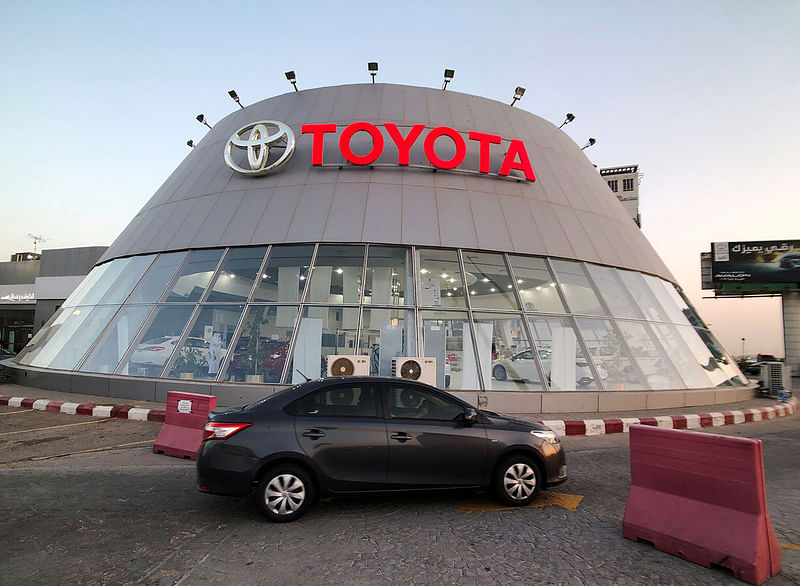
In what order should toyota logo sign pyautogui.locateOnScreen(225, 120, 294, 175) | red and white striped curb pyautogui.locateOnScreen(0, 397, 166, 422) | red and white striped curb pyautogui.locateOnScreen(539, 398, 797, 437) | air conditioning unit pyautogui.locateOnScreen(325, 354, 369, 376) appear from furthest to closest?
toyota logo sign pyautogui.locateOnScreen(225, 120, 294, 175) < air conditioning unit pyautogui.locateOnScreen(325, 354, 369, 376) < red and white striped curb pyautogui.locateOnScreen(0, 397, 166, 422) < red and white striped curb pyautogui.locateOnScreen(539, 398, 797, 437)

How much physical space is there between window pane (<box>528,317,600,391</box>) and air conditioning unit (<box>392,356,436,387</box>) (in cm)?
292

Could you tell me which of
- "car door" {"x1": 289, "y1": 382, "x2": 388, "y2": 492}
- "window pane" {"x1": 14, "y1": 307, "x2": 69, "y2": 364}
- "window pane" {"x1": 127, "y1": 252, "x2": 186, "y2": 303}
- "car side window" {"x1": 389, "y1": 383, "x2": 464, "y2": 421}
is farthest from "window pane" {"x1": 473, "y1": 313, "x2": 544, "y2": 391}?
"window pane" {"x1": 14, "y1": 307, "x2": 69, "y2": 364}

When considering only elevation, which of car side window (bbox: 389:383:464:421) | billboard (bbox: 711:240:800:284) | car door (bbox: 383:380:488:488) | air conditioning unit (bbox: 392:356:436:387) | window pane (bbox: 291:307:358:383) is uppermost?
billboard (bbox: 711:240:800:284)

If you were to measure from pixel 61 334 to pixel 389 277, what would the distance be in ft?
33.6

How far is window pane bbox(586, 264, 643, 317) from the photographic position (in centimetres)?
1360

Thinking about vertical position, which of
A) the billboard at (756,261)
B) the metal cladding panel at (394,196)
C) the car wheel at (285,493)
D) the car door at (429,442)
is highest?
the billboard at (756,261)

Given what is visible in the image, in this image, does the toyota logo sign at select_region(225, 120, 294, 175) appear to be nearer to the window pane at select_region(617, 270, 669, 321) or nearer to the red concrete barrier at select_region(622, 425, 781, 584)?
the window pane at select_region(617, 270, 669, 321)

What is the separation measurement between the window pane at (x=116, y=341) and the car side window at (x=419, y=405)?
9.72 metres

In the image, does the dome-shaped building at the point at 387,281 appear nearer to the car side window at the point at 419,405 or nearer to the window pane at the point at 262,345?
the window pane at the point at 262,345

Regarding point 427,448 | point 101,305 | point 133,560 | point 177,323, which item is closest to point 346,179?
point 177,323

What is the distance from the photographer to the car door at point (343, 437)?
524cm

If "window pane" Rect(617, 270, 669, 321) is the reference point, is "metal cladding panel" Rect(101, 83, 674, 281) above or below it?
above

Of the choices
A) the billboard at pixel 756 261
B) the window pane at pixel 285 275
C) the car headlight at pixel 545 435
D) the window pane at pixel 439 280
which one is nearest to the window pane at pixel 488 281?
the window pane at pixel 439 280

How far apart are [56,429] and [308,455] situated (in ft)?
23.0
